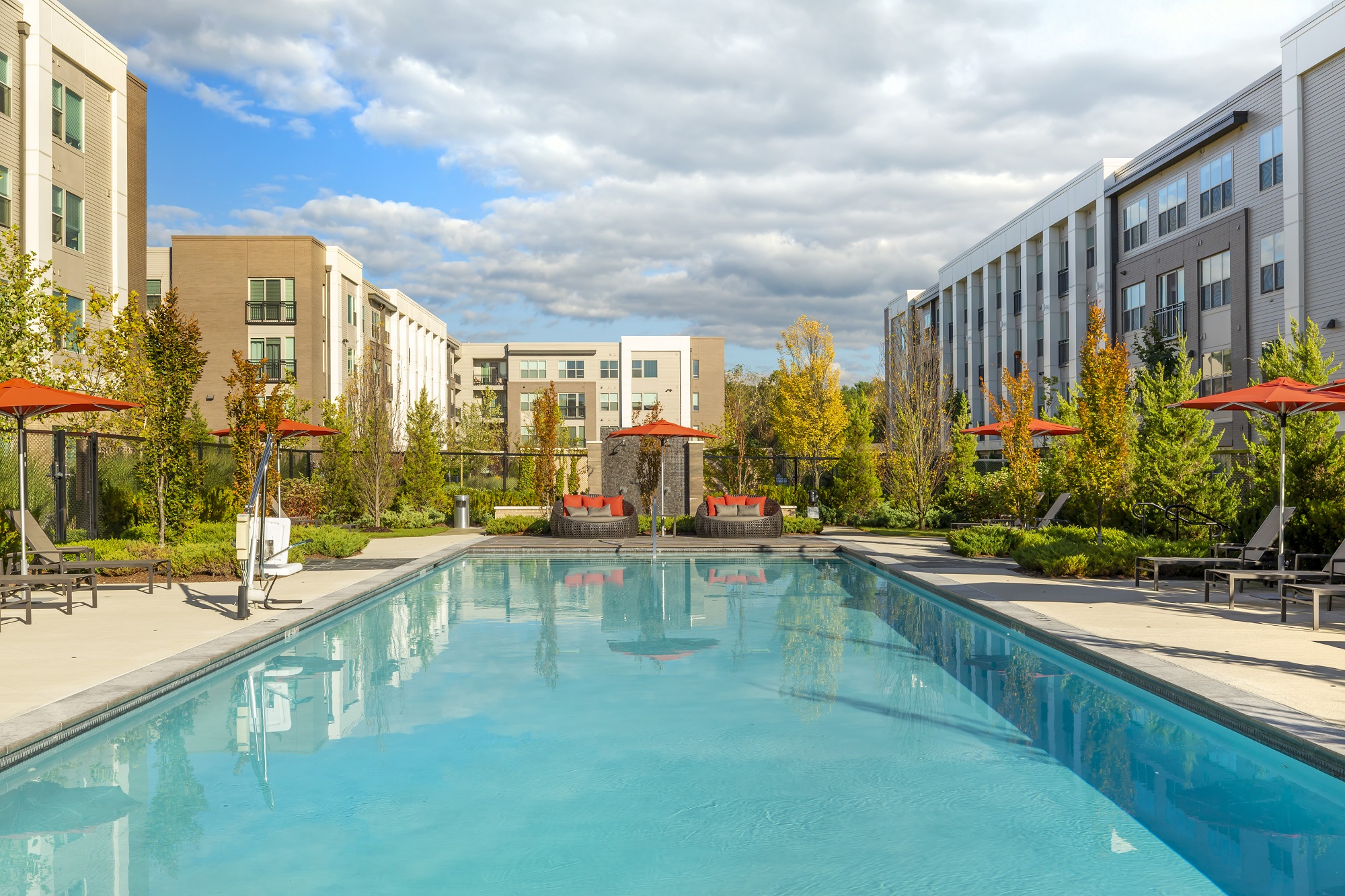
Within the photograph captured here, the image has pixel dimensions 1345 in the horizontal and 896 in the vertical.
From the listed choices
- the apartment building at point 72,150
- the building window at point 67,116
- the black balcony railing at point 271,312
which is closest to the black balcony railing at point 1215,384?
the apartment building at point 72,150

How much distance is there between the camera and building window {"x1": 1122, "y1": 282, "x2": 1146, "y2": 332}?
110 ft

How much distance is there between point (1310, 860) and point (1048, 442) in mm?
19408

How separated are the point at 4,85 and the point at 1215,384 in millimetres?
33584

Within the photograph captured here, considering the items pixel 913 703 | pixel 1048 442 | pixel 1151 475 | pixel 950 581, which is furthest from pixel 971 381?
pixel 913 703

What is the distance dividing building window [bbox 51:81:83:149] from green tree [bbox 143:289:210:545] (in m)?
12.5

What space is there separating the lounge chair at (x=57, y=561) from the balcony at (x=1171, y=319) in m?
28.5

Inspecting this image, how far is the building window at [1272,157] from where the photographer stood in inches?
1001

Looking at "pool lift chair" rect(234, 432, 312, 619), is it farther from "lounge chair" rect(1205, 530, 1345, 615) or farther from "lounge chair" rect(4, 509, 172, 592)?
"lounge chair" rect(1205, 530, 1345, 615)

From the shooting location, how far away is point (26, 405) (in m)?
10.9

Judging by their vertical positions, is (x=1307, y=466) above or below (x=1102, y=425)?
below

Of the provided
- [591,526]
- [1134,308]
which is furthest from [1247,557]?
[1134,308]

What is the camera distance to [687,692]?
320 inches

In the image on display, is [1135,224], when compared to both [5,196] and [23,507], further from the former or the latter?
[23,507]

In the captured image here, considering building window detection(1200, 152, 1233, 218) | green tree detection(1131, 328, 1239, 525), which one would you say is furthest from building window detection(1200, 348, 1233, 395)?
green tree detection(1131, 328, 1239, 525)
